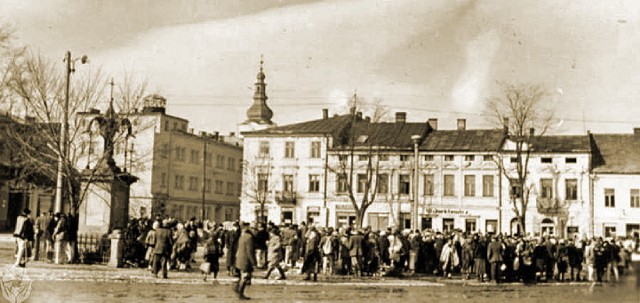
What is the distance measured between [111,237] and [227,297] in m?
7.61

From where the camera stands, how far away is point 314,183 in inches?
2511

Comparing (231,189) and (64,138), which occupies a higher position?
(231,189)

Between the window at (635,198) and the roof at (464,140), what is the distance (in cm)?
983

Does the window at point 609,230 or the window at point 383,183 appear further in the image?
the window at point 383,183

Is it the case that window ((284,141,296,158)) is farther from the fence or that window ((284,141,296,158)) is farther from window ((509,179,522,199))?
the fence

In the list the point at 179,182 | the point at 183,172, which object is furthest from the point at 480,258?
the point at 183,172

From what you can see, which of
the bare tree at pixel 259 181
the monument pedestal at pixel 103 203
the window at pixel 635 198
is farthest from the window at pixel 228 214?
the monument pedestal at pixel 103 203

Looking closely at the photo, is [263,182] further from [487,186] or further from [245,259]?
[245,259]

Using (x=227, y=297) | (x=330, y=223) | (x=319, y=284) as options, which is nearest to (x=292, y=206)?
(x=330, y=223)

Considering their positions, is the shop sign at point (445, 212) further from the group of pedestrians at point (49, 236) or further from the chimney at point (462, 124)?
the group of pedestrians at point (49, 236)

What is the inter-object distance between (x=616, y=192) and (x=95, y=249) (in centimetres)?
4217

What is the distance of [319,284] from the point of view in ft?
71.3

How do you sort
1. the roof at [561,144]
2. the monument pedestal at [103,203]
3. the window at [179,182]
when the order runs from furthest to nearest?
the window at [179,182] < the roof at [561,144] < the monument pedestal at [103,203]

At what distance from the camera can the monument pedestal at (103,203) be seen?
82.8ft
